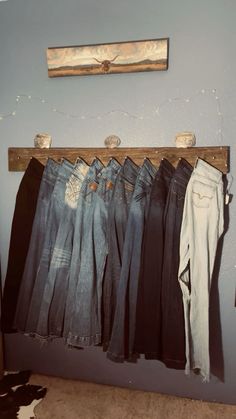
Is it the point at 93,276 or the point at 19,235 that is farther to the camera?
the point at 19,235

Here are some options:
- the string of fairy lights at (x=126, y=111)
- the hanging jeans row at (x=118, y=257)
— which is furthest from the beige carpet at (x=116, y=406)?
the string of fairy lights at (x=126, y=111)

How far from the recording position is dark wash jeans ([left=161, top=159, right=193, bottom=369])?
1.42 meters

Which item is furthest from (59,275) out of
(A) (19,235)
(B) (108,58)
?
(B) (108,58)

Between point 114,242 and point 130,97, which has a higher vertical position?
point 130,97

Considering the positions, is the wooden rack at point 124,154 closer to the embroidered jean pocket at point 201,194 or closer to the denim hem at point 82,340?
the embroidered jean pocket at point 201,194

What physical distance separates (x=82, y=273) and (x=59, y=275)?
0.13 meters

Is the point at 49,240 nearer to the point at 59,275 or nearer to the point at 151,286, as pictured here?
the point at 59,275

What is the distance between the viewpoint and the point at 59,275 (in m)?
1.60

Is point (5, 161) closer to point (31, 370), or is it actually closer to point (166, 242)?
point (166, 242)

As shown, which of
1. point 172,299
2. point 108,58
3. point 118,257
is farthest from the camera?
point 108,58

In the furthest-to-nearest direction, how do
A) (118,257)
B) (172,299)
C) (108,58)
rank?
(108,58)
(118,257)
(172,299)

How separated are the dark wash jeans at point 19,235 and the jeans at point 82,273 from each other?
272 millimetres

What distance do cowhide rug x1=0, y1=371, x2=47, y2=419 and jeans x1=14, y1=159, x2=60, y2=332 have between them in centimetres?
39

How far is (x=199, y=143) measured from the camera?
159cm
